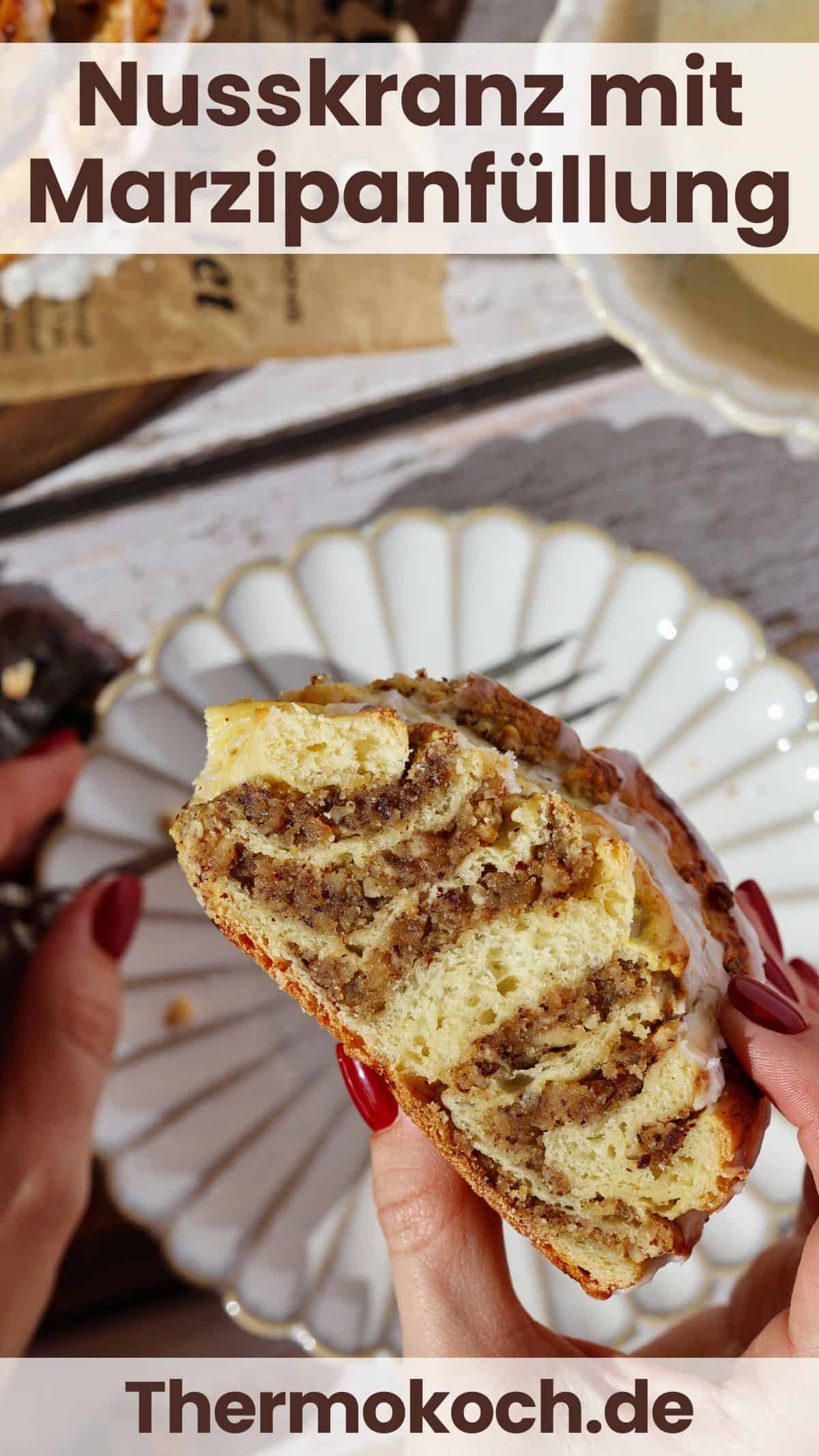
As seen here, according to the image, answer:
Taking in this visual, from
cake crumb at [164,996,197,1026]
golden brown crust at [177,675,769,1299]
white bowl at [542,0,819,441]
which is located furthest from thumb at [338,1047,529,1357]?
white bowl at [542,0,819,441]

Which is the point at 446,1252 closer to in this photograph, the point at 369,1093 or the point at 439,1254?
the point at 439,1254

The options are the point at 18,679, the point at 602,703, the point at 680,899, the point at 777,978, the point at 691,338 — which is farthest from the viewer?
the point at 18,679

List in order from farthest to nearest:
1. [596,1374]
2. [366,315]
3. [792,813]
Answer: [366,315]
[792,813]
[596,1374]

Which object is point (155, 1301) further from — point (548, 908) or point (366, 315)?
point (366, 315)

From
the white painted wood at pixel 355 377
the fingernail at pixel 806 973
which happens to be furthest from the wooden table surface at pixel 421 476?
the fingernail at pixel 806 973

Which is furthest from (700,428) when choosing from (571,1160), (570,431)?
(571,1160)

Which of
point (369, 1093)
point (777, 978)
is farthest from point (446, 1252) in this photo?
point (777, 978)

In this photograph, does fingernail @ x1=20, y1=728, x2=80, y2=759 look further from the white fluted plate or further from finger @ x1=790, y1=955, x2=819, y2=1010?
finger @ x1=790, y1=955, x2=819, y2=1010
